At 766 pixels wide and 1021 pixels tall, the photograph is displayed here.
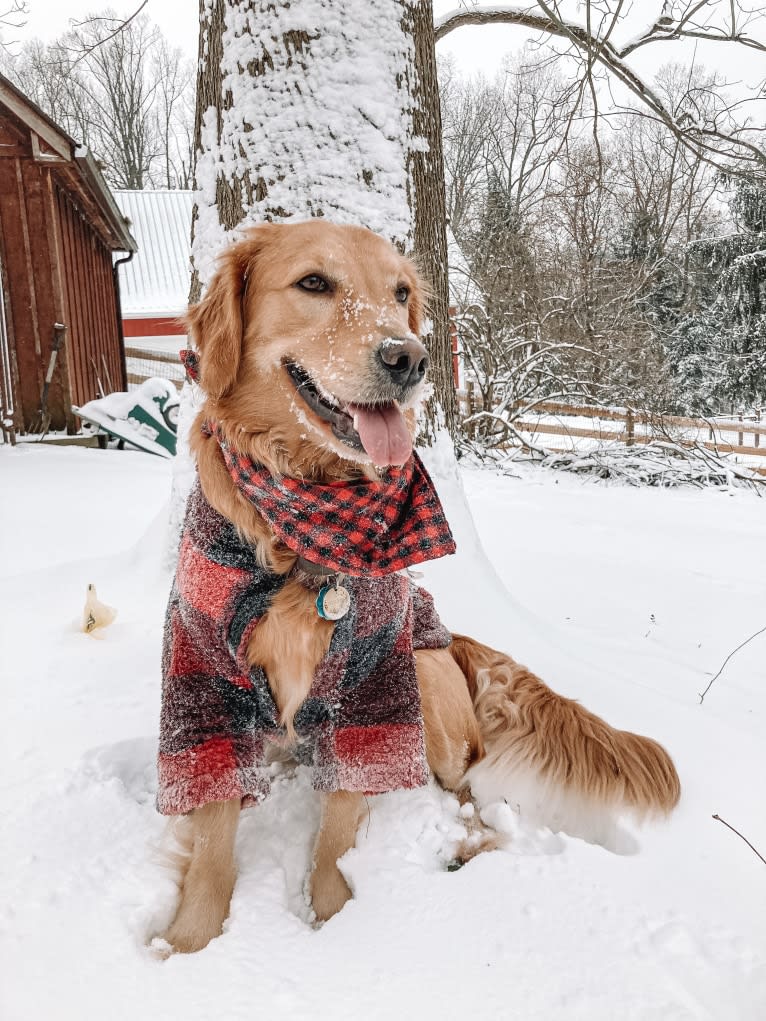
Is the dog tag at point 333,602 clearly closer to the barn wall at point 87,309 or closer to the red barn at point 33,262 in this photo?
the red barn at point 33,262

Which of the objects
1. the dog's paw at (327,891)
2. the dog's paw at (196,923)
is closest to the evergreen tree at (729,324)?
the dog's paw at (327,891)

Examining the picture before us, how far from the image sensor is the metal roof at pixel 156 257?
1970cm

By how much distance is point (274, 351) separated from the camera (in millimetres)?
1823

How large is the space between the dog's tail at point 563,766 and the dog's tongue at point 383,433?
2.94 feet

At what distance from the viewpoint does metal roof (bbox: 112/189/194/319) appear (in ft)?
64.6

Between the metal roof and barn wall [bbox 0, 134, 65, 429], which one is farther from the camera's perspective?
the metal roof

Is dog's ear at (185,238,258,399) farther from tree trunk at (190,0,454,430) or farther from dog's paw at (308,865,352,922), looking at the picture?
dog's paw at (308,865,352,922)

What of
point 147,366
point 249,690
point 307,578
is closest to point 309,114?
point 307,578

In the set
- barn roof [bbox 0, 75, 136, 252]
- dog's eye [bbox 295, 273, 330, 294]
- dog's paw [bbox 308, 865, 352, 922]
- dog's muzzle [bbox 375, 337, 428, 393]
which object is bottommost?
dog's paw [bbox 308, 865, 352, 922]

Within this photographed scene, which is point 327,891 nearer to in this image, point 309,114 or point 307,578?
point 307,578

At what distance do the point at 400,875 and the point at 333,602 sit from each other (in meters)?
0.65

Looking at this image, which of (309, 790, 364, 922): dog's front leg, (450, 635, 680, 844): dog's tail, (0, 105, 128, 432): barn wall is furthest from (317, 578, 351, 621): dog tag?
(0, 105, 128, 432): barn wall

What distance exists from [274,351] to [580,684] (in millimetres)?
1651

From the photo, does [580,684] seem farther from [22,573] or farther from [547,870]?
[22,573]
